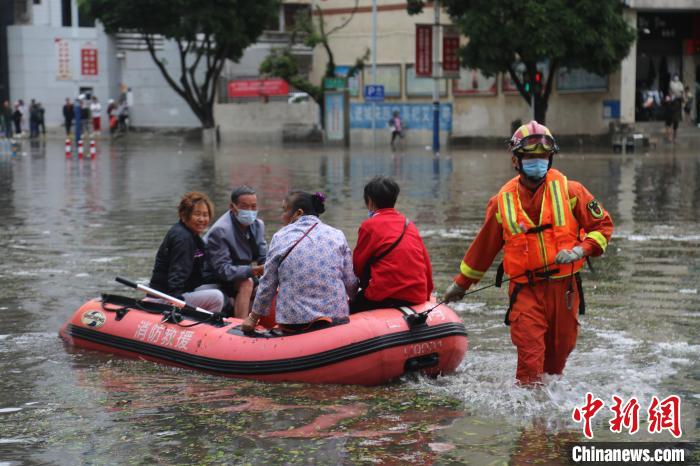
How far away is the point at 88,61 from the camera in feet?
199

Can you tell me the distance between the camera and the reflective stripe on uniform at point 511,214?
674 centimetres

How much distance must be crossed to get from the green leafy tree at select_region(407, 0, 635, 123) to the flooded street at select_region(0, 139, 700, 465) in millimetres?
19712

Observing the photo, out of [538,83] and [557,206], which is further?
[538,83]

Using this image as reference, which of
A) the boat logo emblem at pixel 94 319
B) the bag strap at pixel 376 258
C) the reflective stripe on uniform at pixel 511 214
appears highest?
the reflective stripe on uniform at pixel 511 214

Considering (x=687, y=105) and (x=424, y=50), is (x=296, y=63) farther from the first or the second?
(x=687, y=105)

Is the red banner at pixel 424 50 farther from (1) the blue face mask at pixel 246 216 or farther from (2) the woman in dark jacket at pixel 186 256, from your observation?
(2) the woman in dark jacket at pixel 186 256

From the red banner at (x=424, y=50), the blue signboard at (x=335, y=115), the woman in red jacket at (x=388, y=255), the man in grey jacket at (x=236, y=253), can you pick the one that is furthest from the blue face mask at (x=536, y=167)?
the blue signboard at (x=335, y=115)

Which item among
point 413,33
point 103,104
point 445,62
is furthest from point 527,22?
point 103,104

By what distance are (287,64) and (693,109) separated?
624 inches

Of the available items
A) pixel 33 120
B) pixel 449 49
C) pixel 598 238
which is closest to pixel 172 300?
pixel 598 238

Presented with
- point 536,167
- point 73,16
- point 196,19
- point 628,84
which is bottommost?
point 536,167

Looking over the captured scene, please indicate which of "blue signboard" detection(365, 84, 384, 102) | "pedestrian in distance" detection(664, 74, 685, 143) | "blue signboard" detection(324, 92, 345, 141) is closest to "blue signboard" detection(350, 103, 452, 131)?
"blue signboard" detection(365, 84, 384, 102)

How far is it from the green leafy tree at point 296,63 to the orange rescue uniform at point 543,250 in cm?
4174

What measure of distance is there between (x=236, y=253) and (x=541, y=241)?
3259mm
